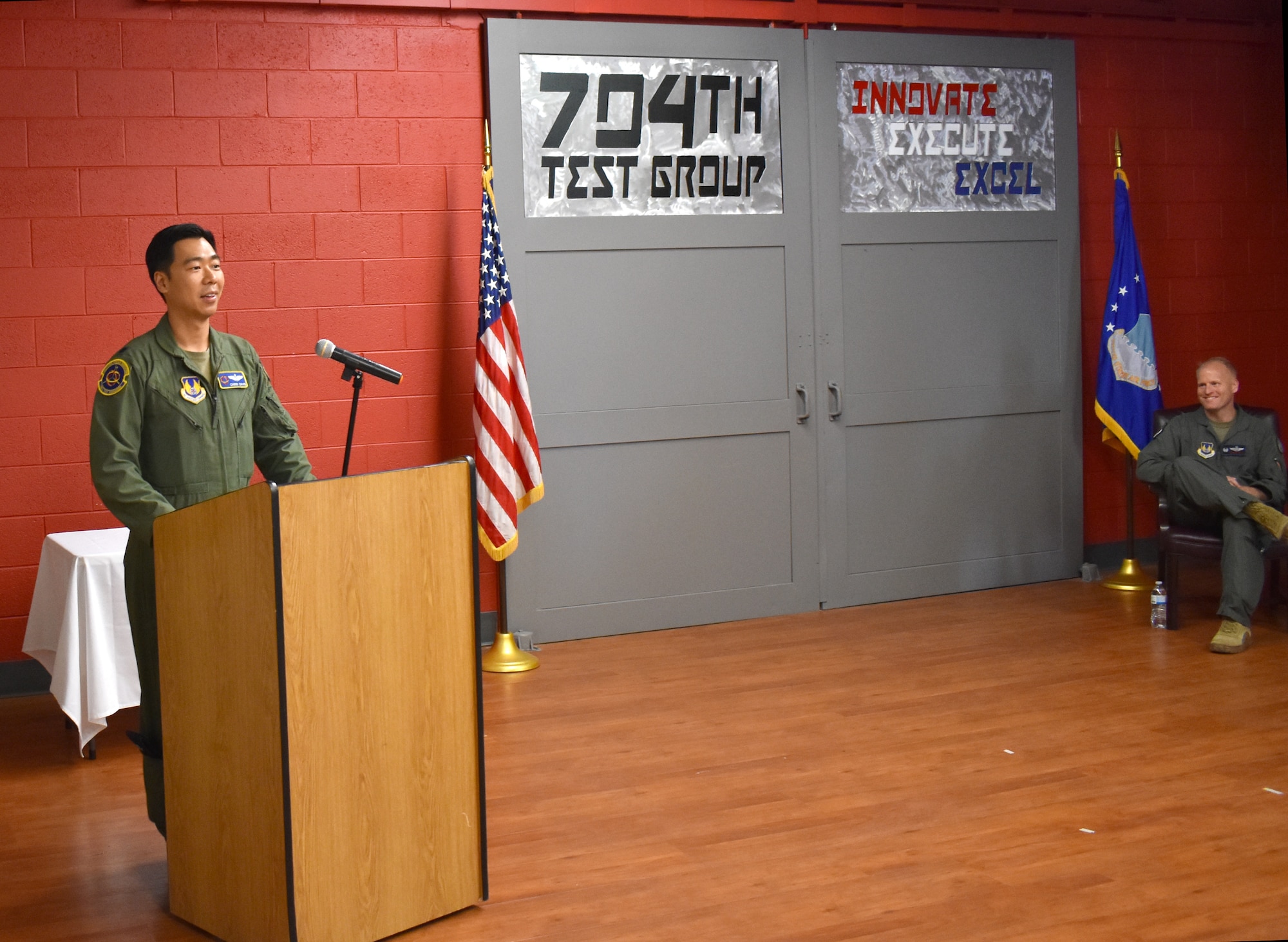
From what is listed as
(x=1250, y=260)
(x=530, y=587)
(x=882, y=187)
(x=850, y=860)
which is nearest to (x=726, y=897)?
(x=850, y=860)

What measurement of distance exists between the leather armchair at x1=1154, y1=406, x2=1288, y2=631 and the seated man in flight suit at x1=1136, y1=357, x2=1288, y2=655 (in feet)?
0.12

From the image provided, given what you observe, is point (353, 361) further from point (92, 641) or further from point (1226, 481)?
point (1226, 481)


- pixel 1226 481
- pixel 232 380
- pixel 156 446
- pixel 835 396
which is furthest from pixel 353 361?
pixel 1226 481

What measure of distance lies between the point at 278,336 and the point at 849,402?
2491mm

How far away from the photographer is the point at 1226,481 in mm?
5012

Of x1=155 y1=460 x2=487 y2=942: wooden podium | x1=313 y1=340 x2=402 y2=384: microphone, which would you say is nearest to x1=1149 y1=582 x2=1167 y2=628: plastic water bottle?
x1=155 y1=460 x2=487 y2=942: wooden podium

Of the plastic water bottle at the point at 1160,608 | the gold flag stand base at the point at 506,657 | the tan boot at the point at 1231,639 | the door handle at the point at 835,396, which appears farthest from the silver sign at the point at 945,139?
the gold flag stand base at the point at 506,657

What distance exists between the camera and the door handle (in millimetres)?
5656

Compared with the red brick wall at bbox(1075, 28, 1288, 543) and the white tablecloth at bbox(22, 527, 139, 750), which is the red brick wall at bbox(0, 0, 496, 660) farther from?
the red brick wall at bbox(1075, 28, 1288, 543)

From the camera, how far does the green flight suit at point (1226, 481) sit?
490 centimetres

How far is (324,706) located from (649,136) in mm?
3431

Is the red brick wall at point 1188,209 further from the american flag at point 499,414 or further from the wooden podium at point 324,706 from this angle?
the wooden podium at point 324,706

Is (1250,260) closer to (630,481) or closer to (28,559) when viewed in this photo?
(630,481)

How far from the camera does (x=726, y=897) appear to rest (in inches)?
111
